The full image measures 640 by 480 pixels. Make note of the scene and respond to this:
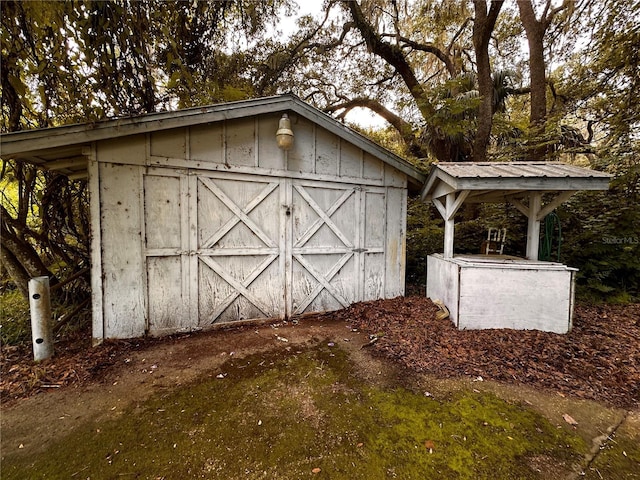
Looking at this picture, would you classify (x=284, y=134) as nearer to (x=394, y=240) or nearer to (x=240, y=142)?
(x=240, y=142)

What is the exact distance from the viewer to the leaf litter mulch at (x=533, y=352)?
2.51 meters

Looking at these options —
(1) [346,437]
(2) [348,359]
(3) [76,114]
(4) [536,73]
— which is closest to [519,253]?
(4) [536,73]

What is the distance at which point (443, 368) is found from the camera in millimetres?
2775

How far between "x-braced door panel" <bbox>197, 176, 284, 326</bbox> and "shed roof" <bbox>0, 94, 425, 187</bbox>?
794mm

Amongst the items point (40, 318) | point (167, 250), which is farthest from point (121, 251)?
point (40, 318)

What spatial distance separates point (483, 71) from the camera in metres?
6.20

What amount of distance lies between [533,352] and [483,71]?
21.1 feet

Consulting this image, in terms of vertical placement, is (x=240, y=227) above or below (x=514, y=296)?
above

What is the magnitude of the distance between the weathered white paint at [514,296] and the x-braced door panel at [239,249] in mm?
2647

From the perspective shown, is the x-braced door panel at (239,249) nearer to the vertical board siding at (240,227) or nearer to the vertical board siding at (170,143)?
the vertical board siding at (240,227)

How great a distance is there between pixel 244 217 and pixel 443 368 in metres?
3.13

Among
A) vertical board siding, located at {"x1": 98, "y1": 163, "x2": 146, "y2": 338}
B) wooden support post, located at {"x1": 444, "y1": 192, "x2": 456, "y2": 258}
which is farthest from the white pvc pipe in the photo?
wooden support post, located at {"x1": 444, "y1": 192, "x2": 456, "y2": 258}

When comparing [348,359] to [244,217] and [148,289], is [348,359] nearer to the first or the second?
[244,217]

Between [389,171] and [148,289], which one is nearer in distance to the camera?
[148,289]
